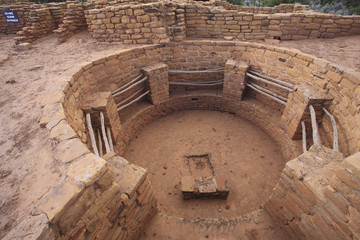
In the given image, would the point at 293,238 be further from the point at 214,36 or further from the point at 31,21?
the point at 31,21

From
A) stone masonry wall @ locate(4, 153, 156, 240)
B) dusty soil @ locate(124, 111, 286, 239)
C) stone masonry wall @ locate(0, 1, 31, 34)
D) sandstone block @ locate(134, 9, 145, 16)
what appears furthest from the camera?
stone masonry wall @ locate(0, 1, 31, 34)

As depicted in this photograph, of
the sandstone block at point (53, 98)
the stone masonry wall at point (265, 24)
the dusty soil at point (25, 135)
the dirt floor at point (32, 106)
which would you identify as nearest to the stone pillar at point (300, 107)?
Answer: the dirt floor at point (32, 106)

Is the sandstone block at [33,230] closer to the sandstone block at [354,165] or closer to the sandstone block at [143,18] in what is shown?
the sandstone block at [354,165]

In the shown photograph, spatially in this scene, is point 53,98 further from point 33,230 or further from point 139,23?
point 139,23

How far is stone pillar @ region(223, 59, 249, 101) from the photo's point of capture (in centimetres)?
555

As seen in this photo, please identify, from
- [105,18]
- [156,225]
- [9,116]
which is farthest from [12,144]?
[105,18]

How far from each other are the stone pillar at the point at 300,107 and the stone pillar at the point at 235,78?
1461 millimetres

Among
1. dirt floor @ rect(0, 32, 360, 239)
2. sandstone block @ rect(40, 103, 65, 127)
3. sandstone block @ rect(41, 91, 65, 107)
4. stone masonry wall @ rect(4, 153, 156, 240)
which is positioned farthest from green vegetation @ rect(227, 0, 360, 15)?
stone masonry wall @ rect(4, 153, 156, 240)

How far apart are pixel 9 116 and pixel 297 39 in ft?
24.2

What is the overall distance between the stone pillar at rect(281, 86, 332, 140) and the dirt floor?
101 cm

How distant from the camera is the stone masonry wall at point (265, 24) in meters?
5.59

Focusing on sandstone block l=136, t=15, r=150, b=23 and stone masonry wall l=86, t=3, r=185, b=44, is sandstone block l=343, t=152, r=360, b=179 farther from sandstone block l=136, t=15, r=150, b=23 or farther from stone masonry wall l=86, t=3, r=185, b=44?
sandstone block l=136, t=15, r=150, b=23

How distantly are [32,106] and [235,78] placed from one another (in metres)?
4.99

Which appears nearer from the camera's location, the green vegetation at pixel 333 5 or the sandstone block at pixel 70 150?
the sandstone block at pixel 70 150
